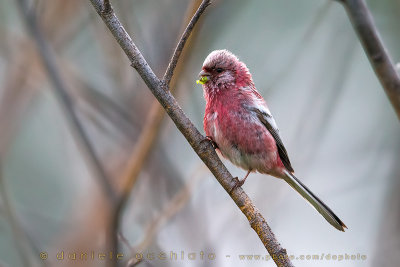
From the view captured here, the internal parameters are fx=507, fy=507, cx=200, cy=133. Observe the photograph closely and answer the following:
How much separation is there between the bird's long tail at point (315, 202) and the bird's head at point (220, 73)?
1.14 meters

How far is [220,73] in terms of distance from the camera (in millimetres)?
5371

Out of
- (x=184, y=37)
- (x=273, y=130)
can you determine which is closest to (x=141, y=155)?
(x=184, y=37)

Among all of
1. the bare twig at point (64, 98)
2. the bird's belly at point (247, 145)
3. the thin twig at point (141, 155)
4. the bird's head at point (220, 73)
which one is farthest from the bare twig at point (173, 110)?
the bird's head at point (220, 73)

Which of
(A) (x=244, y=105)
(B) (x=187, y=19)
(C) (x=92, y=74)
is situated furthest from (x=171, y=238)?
(C) (x=92, y=74)

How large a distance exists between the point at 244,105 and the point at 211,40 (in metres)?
0.75

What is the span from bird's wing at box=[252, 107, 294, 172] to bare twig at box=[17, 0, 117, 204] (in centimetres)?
201

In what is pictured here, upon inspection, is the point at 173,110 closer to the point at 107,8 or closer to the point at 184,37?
the point at 184,37

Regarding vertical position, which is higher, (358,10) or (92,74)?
(92,74)

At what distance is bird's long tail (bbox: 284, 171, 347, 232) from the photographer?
15.7 feet

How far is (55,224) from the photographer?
5363 mm

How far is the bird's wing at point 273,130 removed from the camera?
17.5 feet

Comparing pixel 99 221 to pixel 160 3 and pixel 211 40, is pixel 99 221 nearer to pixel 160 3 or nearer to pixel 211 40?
pixel 211 40

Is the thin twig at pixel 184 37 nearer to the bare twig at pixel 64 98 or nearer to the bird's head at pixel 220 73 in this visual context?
the bare twig at pixel 64 98

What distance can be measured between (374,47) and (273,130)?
3136 millimetres
